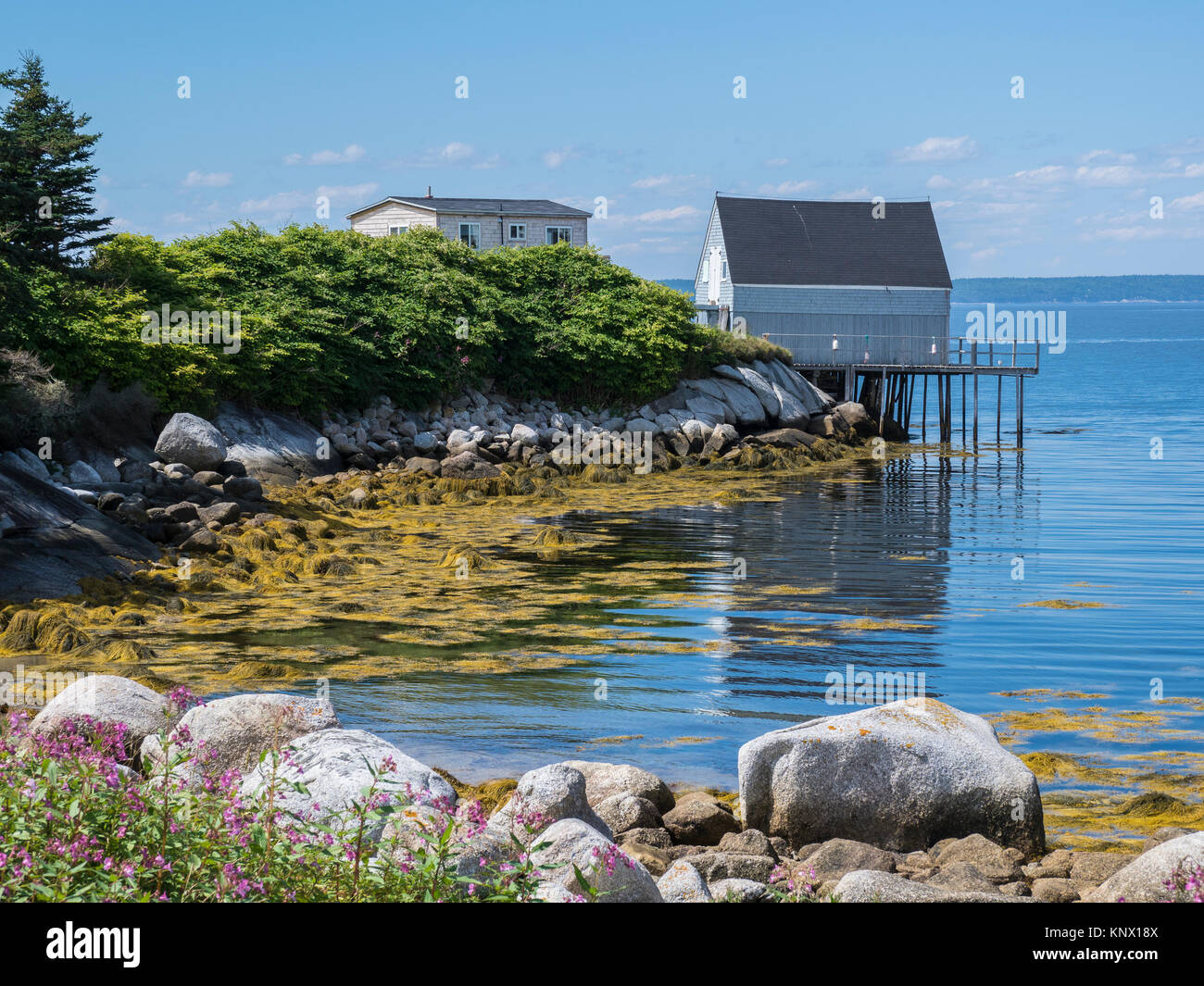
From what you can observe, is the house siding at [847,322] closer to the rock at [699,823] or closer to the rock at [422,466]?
the rock at [422,466]

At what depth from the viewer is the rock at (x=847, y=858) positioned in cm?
823

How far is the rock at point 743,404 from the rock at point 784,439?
62cm

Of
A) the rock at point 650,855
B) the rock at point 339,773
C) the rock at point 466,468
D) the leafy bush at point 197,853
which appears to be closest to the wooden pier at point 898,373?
the rock at point 466,468

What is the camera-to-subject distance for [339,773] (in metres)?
7.64

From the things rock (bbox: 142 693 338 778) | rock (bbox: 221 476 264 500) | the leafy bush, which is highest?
rock (bbox: 221 476 264 500)

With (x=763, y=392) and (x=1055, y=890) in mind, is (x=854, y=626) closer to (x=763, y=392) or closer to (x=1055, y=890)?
(x=1055, y=890)

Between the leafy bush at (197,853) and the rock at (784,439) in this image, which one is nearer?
the leafy bush at (197,853)

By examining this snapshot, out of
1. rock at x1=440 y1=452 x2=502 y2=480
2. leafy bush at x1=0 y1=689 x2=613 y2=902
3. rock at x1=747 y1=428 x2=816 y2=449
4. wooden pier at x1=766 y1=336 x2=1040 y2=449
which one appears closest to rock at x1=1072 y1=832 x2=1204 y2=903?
leafy bush at x1=0 y1=689 x2=613 y2=902

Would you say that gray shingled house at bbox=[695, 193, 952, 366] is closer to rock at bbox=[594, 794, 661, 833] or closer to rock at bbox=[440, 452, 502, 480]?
rock at bbox=[440, 452, 502, 480]

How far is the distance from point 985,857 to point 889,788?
0.84 metres

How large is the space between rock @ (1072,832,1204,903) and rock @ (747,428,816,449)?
34252mm

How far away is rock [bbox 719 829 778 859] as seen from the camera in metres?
8.72
